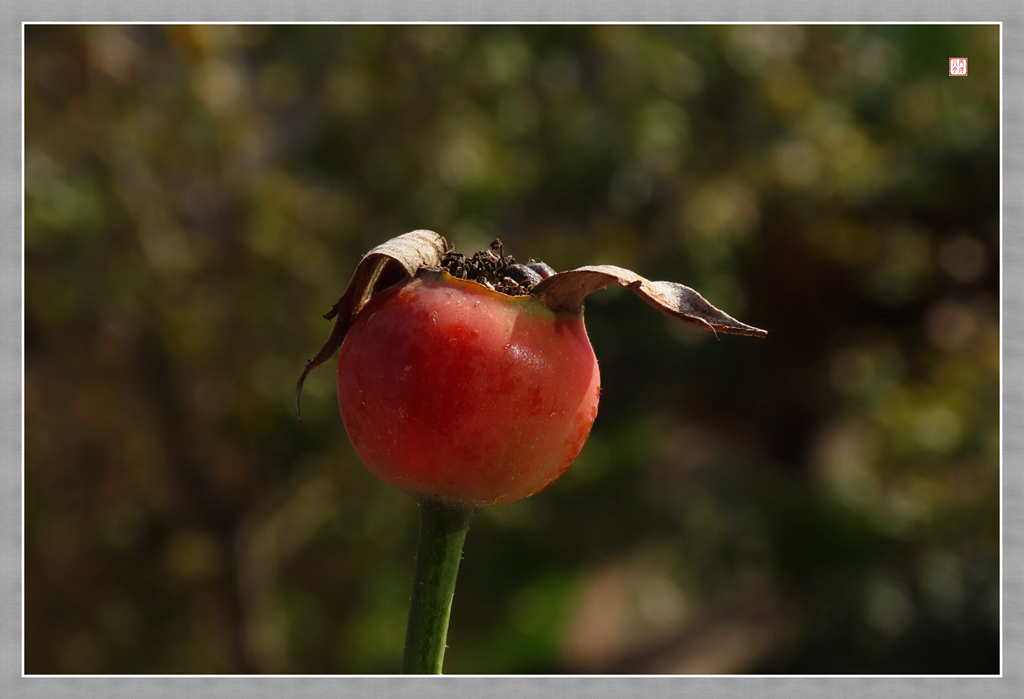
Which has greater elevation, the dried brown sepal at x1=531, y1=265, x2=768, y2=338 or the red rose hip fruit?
the dried brown sepal at x1=531, y1=265, x2=768, y2=338

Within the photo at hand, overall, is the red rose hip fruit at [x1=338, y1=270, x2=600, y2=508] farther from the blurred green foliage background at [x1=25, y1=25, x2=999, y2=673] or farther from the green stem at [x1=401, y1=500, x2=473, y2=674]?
the blurred green foliage background at [x1=25, y1=25, x2=999, y2=673]

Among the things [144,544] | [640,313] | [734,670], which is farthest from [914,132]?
[144,544]

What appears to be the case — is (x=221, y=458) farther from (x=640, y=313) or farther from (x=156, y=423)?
(x=640, y=313)

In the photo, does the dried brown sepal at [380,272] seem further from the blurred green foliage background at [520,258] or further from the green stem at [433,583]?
the blurred green foliage background at [520,258]

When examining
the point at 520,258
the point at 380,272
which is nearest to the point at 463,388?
the point at 380,272

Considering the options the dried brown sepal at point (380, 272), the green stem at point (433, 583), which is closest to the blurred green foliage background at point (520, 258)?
the dried brown sepal at point (380, 272)

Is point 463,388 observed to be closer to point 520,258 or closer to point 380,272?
point 380,272

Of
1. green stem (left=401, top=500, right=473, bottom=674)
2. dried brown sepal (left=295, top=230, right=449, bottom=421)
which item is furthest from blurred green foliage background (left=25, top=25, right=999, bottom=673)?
green stem (left=401, top=500, right=473, bottom=674)
